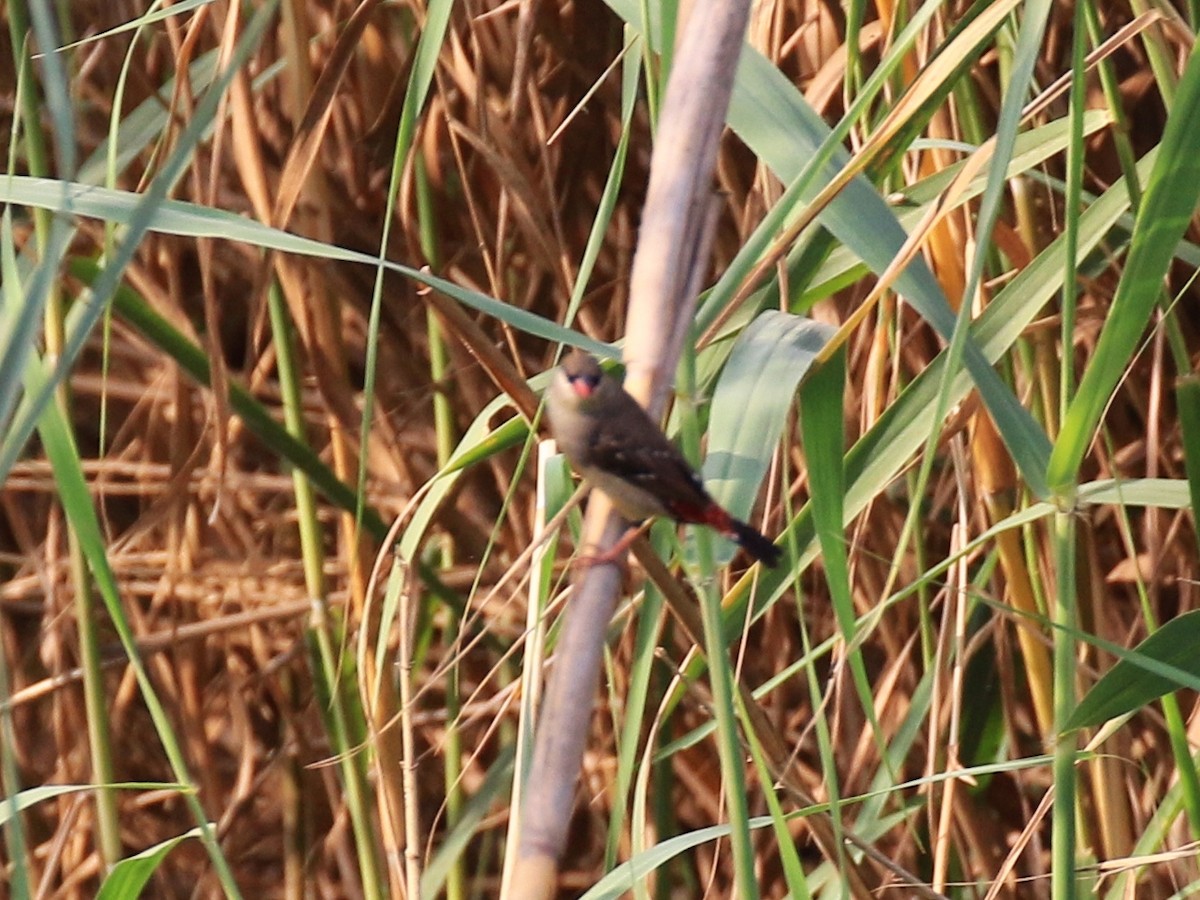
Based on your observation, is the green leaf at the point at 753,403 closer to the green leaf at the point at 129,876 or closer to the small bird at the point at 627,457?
the small bird at the point at 627,457

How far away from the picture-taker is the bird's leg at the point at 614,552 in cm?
92

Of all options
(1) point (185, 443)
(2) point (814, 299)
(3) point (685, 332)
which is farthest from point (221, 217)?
(1) point (185, 443)

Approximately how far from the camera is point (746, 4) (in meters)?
0.99

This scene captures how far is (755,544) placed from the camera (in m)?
1.26

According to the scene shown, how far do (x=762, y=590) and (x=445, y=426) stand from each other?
0.65m

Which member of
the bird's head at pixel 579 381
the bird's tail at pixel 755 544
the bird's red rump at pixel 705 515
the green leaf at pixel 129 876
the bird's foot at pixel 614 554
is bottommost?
the bird's tail at pixel 755 544

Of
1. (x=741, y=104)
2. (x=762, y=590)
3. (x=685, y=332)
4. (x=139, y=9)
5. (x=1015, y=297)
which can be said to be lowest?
(x=762, y=590)

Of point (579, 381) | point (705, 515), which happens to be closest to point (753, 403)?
point (705, 515)

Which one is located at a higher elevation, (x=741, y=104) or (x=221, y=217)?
(x=221, y=217)

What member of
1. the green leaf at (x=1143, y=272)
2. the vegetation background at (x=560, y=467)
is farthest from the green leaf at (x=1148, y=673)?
the green leaf at (x=1143, y=272)

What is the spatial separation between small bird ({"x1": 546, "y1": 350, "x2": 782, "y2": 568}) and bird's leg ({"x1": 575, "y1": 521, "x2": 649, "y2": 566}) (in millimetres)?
59

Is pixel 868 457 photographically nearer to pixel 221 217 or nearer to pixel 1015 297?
pixel 1015 297

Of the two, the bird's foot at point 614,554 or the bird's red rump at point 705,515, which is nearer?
the bird's foot at point 614,554

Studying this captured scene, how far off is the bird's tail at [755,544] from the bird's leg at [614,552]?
0.16 m
